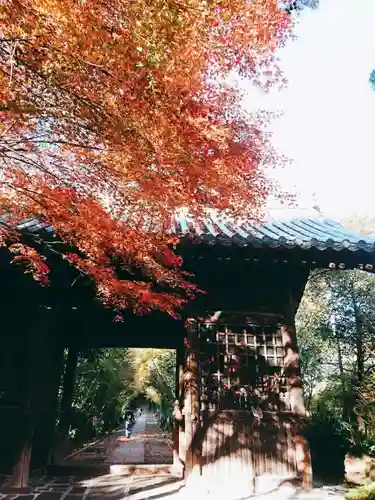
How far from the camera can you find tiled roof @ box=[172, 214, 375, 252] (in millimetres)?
5863

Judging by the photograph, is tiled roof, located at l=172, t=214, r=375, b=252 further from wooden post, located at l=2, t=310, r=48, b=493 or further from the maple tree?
wooden post, located at l=2, t=310, r=48, b=493

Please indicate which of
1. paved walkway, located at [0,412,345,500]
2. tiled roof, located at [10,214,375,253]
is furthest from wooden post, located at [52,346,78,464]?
tiled roof, located at [10,214,375,253]

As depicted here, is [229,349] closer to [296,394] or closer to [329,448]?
[296,394]

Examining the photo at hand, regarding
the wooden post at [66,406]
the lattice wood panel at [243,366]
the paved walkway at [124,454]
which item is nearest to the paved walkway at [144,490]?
the lattice wood panel at [243,366]

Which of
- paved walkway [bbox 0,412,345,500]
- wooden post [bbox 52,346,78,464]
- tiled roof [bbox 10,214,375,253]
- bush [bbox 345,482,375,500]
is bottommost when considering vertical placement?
paved walkway [bbox 0,412,345,500]

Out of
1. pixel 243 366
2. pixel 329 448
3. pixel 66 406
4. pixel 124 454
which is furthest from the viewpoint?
pixel 124 454

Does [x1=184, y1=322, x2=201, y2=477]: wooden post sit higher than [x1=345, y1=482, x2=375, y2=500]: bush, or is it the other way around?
[x1=184, y1=322, x2=201, y2=477]: wooden post

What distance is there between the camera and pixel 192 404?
6.22m

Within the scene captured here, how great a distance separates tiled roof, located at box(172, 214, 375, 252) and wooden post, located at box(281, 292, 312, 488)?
140cm

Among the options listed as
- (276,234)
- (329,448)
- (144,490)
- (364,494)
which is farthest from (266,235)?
(329,448)

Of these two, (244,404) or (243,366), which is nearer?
(244,404)

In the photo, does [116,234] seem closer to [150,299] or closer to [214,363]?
[150,299]

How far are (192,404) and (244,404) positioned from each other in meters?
0.89

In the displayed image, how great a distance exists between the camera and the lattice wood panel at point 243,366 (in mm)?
6340
